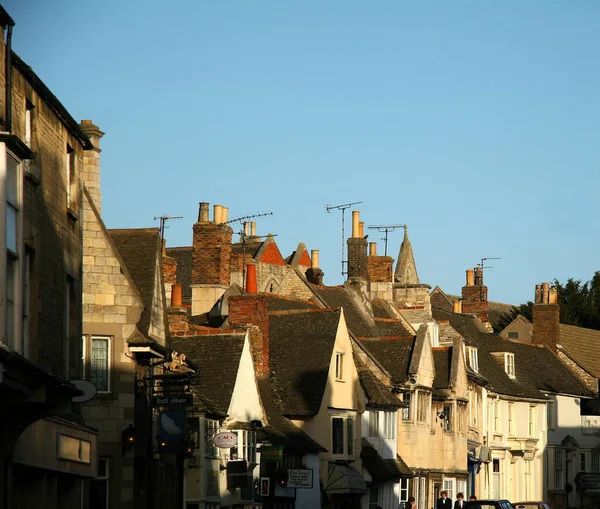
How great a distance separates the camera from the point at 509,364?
245 feet

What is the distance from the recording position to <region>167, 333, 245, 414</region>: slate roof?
143 ft

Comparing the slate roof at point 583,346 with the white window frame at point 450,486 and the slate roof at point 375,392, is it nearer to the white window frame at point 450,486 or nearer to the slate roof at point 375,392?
the white window frame at point 450,486

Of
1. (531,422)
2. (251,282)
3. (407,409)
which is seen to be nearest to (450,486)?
(407,409)

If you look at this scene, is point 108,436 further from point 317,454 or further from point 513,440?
point 513,440

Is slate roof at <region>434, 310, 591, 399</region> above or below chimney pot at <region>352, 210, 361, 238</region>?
below

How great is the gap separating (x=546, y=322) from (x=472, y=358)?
58.8ft

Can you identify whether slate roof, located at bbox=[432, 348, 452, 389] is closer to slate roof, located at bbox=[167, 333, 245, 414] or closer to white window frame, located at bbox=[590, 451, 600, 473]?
slate roof, located at bbox=[167, 333, 245, 414]

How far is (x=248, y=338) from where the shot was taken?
150ft

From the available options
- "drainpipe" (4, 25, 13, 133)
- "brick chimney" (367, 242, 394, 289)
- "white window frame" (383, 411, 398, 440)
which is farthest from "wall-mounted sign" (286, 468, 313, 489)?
"brick chimney" (367, 242, 394, 289)

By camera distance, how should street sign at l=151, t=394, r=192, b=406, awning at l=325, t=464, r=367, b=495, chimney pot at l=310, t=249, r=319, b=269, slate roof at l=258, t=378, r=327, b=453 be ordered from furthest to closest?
chimney pot at l=310, t=249, r=319, b=269 → awning at l=325, t=464, r=367, b=495 → slate roof at l=258, t=378, r=327, b=453 → street sign at l=151, t=394, r=192, b=406

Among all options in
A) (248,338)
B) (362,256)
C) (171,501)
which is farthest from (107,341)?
(362,256)

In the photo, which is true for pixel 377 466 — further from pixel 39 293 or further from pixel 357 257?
pixel 39 293

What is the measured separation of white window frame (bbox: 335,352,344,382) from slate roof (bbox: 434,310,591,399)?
1743 cm

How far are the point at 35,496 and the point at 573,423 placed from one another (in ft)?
193
